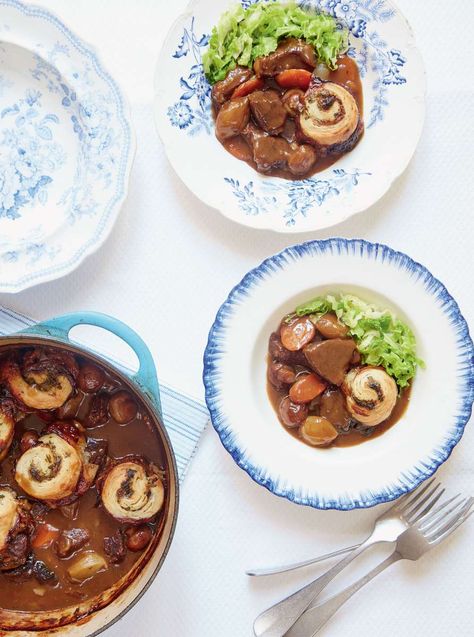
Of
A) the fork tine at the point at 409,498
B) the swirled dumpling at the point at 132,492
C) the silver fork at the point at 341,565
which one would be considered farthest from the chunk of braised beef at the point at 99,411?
the fork tine at the point at 409,498

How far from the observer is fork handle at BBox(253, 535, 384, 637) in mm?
2229

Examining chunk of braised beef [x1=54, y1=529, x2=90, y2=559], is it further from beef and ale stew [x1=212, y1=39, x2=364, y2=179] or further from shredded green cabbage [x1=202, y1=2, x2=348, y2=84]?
shredded green cabbage [x1=202, y1=2, x2=348, y2=84]

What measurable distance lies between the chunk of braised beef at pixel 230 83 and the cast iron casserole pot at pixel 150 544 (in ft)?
2.46

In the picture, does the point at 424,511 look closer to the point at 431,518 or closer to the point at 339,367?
the point at 431,518

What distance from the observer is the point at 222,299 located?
7.53 ft

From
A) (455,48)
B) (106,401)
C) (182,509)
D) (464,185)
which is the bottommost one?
(182,509)

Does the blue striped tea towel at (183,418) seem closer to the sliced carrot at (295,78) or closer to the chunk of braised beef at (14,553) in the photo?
the chunk of braised beef at (14,553)

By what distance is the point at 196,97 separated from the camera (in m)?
2.29

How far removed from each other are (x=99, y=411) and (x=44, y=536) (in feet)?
1.19

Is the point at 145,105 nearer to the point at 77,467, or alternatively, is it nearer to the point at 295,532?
the point at 77,467

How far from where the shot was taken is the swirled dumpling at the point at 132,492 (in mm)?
2086

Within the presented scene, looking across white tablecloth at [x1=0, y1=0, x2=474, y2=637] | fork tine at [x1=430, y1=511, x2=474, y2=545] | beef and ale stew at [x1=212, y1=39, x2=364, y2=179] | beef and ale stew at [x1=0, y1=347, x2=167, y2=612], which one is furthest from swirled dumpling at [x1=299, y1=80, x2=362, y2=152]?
fork tine at [x1=430, y1=511, x2=474, y2=545]

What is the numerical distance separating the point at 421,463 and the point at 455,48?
3.68 ft

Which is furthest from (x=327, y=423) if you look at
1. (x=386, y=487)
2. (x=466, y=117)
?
(x=466, y=117)
